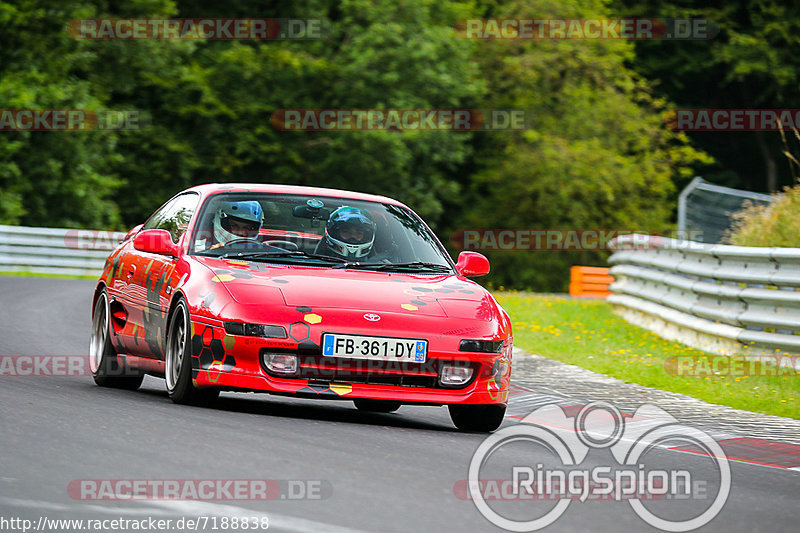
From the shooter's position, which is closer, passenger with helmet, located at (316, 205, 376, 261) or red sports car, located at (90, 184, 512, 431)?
red sports car, located at (90, 184, 512, 431)

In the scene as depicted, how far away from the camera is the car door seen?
903cm

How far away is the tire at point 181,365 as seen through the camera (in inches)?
327

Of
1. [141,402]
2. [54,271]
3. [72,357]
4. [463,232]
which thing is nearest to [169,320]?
[141,402]

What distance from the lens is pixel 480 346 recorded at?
27.6 ft

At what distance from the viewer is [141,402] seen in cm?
871

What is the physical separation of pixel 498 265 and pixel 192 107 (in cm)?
1324

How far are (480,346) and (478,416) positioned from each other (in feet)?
1.76
